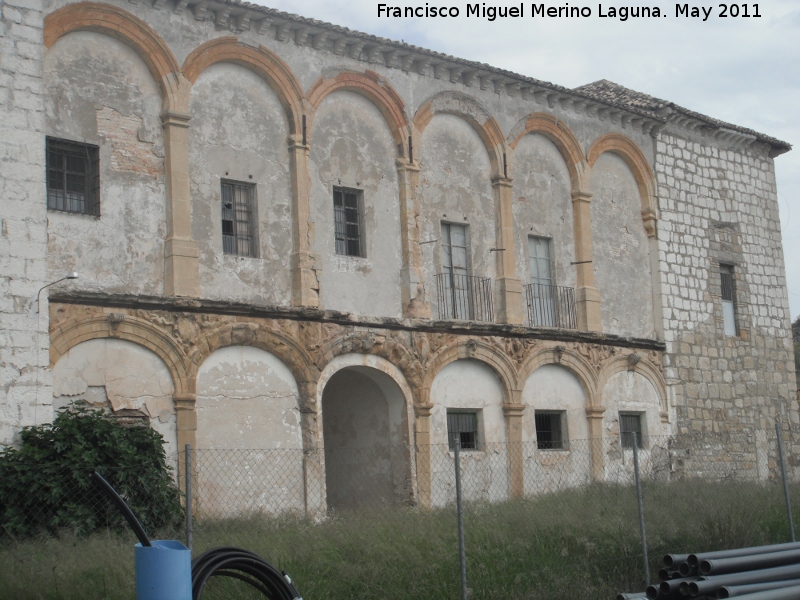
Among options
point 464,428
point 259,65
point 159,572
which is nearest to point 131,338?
point 259,65

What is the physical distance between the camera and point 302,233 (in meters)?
18.8

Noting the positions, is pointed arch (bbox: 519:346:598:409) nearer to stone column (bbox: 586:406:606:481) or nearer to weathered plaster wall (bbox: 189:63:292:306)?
stone column (bbox: 586:406:606:481)

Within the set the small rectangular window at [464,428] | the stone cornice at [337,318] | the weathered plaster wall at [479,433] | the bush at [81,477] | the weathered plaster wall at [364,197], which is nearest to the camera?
the bush at [81,477]

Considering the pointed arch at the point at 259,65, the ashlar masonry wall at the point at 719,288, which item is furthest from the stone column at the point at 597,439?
the pointed arch at the point at 259,65

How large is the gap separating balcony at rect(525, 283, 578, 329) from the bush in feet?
30.0

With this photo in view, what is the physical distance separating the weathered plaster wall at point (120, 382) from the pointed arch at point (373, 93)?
227 inches

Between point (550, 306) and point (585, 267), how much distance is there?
4.27 feet

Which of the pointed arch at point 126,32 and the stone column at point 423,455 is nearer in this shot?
the pointed arch at point 126,32

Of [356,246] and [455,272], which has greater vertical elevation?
[356,246]

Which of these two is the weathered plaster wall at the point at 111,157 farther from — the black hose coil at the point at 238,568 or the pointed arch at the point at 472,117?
the black hose coil at the point at 238,568

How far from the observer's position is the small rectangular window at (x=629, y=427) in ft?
76.4

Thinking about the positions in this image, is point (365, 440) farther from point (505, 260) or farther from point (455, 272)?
point (505, 260)

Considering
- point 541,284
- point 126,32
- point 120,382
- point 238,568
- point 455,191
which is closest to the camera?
point 238,568

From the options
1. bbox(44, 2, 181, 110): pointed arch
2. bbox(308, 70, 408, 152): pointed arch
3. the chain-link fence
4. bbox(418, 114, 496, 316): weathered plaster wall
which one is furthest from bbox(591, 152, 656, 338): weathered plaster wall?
bbox(44, 2, 181, 110): pointed arch
